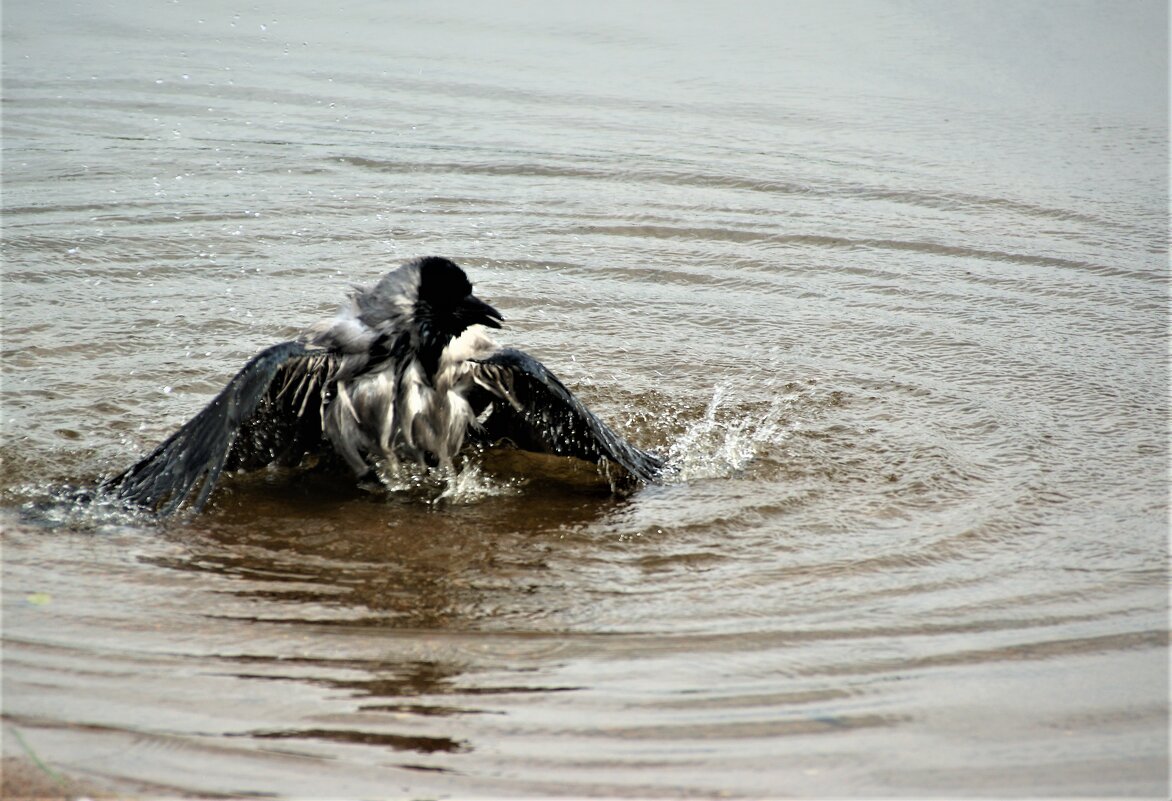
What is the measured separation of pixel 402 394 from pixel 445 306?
1.43ft

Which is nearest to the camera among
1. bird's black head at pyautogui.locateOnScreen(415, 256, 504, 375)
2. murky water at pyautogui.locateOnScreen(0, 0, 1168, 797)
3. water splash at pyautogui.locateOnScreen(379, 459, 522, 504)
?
murky water at pyautogui.locateOnScreen(0, 0, 1168, 797)

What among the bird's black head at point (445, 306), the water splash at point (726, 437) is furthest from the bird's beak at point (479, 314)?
the water splash at point (726, 437)

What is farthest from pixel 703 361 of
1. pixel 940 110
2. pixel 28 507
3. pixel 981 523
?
pixel 940 110

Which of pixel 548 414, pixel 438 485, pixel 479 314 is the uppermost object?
pixel 479 314

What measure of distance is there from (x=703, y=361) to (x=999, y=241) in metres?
2.94

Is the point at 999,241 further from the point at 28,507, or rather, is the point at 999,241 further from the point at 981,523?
the point at 28,507

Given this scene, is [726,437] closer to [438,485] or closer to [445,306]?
[438,485]

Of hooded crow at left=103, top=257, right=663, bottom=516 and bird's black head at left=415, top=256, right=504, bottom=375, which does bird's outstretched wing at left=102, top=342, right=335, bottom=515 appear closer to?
hooded crow at left=103, top=257, right=663, bottom=516

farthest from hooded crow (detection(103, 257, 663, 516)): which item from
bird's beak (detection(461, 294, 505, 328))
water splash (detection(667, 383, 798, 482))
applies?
water splash (detection(667, 383, 798, 482))

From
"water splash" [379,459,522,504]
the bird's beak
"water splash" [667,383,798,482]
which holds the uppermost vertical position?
the bird's beak

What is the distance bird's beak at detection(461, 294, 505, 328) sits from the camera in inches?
227

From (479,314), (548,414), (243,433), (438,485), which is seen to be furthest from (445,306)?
(243,433)

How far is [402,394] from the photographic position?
5.92 m

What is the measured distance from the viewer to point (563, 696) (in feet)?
13.3
